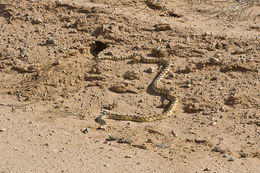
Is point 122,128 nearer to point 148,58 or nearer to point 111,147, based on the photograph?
point 111,147

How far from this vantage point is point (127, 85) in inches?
436

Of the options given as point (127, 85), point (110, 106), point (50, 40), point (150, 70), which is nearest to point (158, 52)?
point (150, 70)

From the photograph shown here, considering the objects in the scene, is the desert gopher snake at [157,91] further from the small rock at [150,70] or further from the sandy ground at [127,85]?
the small rock at [150,70]

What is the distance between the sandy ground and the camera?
815cm

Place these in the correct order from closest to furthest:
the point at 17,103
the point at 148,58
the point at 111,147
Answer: the point at 111,147, the point at 17,103, the point at 148,58

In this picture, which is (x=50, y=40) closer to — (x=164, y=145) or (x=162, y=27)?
(x=162, y=27)

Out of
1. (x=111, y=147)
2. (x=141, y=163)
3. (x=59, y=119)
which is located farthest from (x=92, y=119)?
(x=141, y=163)

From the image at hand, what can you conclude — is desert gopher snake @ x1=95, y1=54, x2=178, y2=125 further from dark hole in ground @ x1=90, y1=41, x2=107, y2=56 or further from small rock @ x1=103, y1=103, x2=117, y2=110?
dark hole in ground @ x1=90, y1=41, x2=107, y2=56

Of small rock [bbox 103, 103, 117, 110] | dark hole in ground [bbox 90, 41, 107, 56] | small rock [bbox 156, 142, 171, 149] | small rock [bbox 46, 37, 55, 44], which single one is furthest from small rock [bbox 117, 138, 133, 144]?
small rock [bbox 46, 37, 55, 44]

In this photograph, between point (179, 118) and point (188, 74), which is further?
point (188, 74)

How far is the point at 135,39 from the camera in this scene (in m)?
12.6

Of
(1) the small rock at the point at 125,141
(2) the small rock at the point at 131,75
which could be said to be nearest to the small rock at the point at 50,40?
(2) the small rock at the point at 131,75

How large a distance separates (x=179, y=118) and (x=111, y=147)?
2016 mm

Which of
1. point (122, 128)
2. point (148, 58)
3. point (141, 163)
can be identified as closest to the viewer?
point (141, 163)
